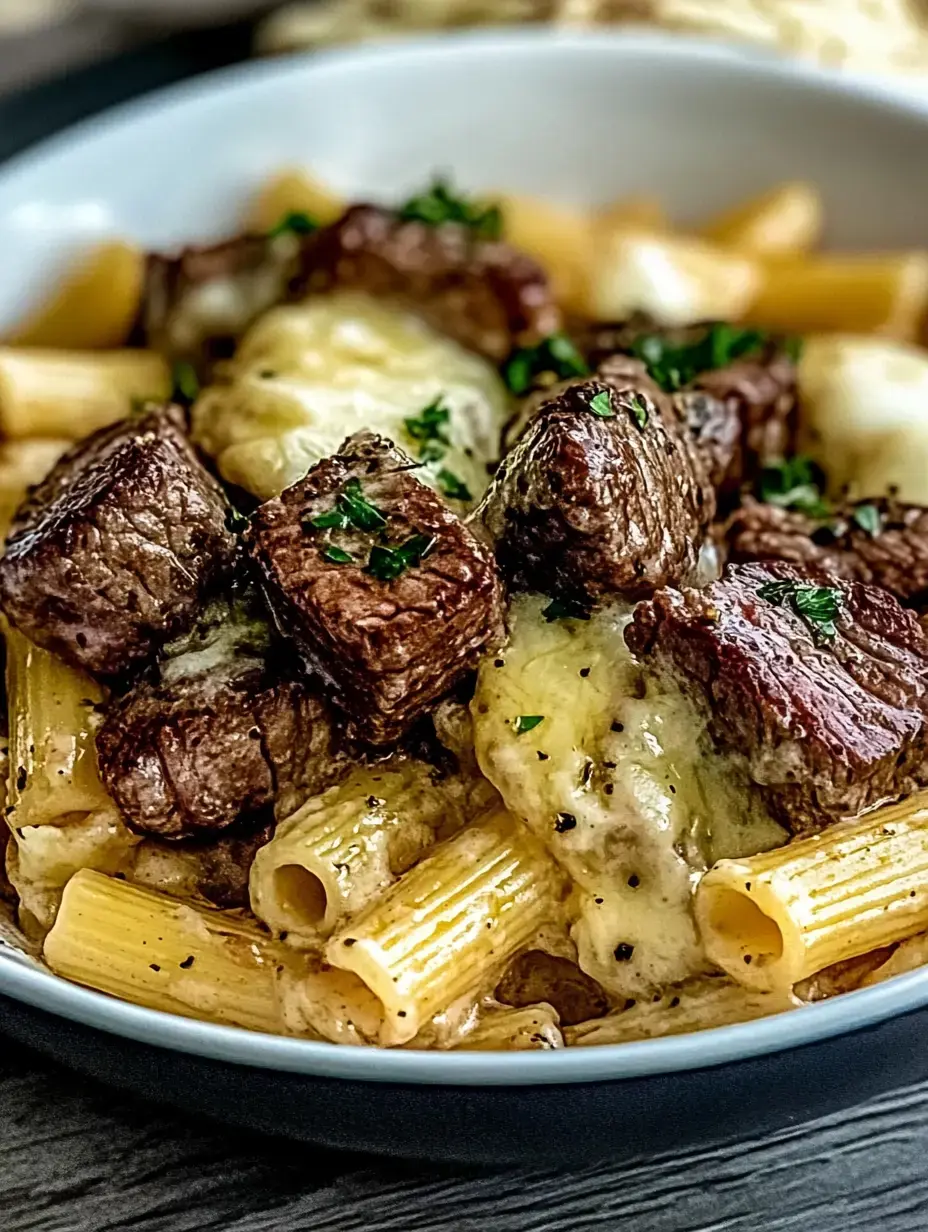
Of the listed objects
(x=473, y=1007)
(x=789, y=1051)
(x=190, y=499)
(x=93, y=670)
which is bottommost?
(x=473, y=1007)

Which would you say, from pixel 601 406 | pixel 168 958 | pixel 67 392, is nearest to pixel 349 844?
pixel 168 958

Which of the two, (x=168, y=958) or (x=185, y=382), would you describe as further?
(x=185, y=382)

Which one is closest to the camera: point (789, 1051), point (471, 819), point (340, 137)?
point (789, 1051)

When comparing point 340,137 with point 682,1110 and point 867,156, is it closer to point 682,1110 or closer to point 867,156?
point 867,156

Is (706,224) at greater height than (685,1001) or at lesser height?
greater

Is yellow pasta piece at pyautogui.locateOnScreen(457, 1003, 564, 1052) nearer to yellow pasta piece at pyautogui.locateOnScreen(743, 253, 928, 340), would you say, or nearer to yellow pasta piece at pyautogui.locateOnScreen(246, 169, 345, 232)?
yellow pasta piece at pyautogui.locateOnScreen(743, 253, 928, 340)

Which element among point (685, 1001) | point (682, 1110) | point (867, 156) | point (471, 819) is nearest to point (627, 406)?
point (471, 819)

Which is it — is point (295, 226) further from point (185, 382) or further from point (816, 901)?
point (816, 901)
